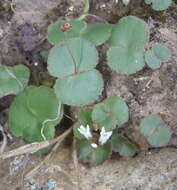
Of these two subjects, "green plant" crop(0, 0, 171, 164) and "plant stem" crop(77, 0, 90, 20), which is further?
"plant stem" crop(77, 0, 90, 20)

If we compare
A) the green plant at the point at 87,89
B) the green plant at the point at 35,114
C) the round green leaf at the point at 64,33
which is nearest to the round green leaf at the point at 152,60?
the green plant at the point at 87,89

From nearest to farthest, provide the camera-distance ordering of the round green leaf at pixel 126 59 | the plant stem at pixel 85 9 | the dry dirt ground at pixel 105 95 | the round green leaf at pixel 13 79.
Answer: the dry dirt ground at pixel 105 95 < the round green leaf at pixel 126 59 < the round green leaf at pixel 13 79 < the plant stem at pixel 85 9

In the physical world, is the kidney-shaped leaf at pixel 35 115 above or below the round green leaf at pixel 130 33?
below

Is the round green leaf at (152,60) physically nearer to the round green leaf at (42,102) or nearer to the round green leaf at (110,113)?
the round green leaf at (110,113)

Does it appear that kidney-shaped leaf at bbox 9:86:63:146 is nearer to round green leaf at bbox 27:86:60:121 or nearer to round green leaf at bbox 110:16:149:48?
round green leaf at bbox 27:86:60:121

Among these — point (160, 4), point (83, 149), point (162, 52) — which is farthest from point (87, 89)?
point (160, 4)

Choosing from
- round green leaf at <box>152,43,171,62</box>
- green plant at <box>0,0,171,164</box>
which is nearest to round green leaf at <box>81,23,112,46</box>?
green plant at <box>0,0,171,164</box>
